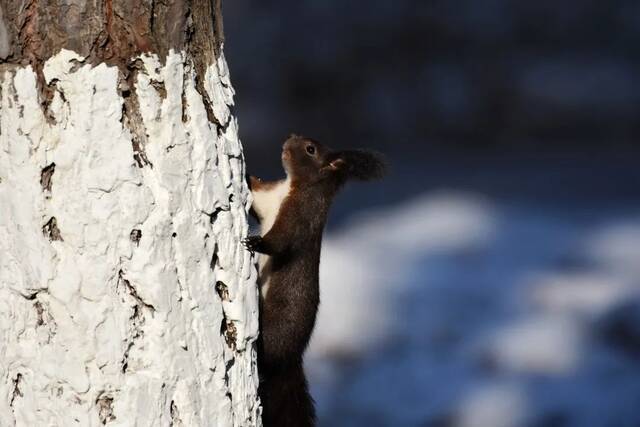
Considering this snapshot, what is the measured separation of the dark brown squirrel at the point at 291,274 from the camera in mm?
2037

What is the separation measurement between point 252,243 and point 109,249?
10.8 inches

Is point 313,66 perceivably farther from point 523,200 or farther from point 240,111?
point 523,200

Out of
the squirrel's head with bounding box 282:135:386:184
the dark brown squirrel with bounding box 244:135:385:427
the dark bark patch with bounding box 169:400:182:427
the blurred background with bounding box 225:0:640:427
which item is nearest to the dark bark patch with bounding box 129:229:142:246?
the dark bark patch with bounding box 169:400:182:427

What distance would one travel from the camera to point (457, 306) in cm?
392

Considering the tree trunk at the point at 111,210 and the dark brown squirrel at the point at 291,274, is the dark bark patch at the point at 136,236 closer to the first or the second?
the tree trunk at the point at 111,210

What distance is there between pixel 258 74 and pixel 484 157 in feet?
3.59

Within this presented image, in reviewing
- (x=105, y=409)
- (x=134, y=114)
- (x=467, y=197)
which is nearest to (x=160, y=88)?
(x=134, y=114)

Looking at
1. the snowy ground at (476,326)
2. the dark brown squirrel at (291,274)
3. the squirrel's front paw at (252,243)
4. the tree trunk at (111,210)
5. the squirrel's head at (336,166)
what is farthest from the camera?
the snowy ground at (476,326)

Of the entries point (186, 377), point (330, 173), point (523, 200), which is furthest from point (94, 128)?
point (523, 200)

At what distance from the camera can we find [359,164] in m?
2.23

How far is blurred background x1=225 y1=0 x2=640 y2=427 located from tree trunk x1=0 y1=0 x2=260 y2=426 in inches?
75.4

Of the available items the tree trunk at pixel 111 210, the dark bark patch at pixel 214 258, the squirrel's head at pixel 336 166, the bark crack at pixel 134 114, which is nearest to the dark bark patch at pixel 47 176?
the tree trunk at pixel 111 210

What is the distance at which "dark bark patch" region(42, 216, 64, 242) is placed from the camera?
157 cm

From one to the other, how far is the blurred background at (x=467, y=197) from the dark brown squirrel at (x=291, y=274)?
1409mm
